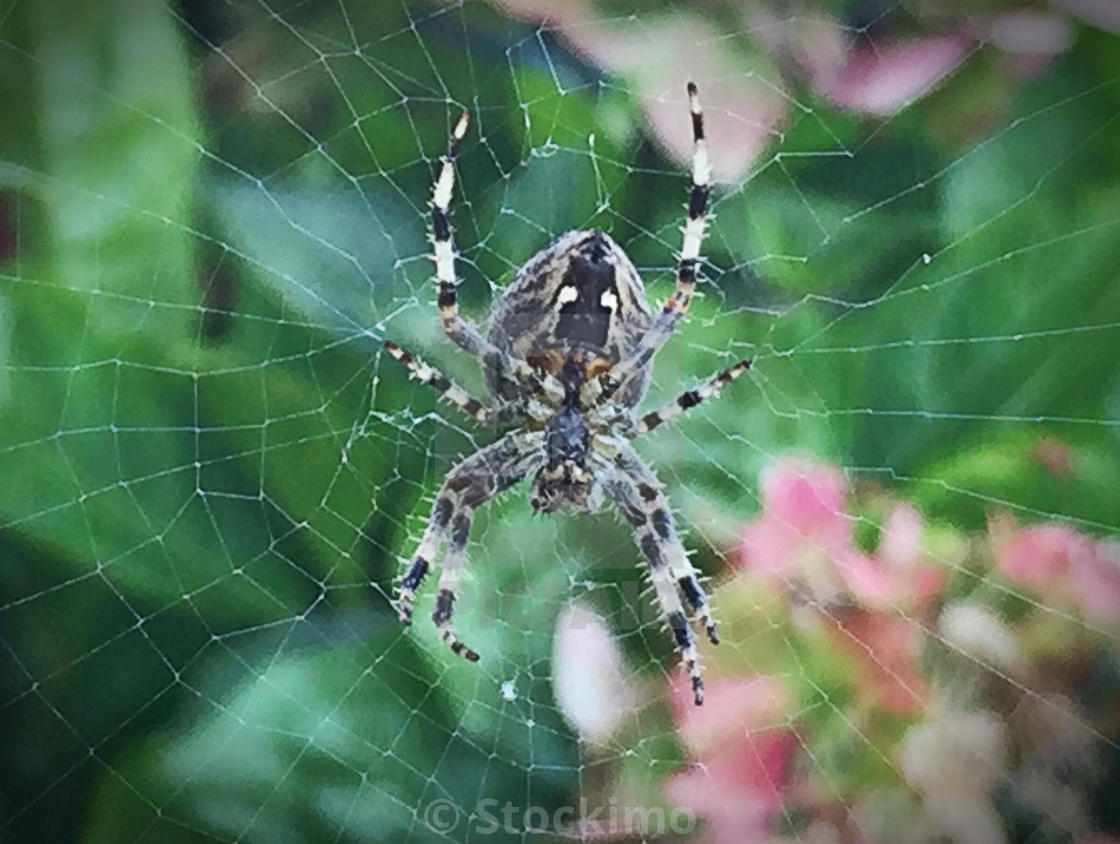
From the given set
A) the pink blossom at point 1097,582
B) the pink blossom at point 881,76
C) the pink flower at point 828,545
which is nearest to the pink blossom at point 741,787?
the pink flower at point 828,545

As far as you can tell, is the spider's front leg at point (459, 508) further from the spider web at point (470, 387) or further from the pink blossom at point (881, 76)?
the pink blossom at point (881, 76)

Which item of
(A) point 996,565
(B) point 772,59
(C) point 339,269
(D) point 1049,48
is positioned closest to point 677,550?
(A) point 996,565

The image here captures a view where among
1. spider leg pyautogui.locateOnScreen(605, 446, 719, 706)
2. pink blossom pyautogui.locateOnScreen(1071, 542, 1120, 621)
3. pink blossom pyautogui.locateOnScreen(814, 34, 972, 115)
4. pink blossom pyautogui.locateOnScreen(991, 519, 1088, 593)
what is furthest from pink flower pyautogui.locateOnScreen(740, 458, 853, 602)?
pink blossom pyautogui.locateOnScreen(814, 34, 972, 115)

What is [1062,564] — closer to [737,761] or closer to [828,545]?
[828,545]

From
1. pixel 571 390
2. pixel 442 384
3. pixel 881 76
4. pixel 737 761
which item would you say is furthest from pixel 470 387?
pixel 881 76

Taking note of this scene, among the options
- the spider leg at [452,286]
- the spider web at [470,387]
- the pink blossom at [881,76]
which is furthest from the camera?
the pink blossom at [881,76]

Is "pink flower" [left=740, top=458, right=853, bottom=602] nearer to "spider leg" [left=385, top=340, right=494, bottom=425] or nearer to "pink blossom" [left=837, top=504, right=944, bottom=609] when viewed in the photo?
"pink blossom" [left=837, top=504, right=944, bottom=609]
